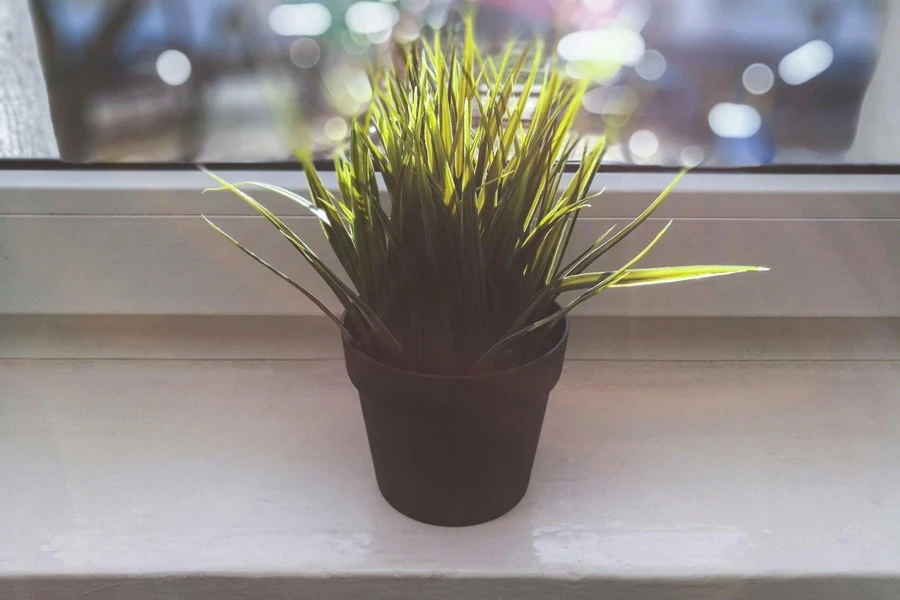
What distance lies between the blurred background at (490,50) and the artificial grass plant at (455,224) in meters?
0.18

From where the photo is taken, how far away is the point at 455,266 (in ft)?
1.37

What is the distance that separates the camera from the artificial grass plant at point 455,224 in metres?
0.40

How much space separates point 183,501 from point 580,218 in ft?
1.19

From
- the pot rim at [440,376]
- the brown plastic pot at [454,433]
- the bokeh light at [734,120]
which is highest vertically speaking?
the bokeh light at [734,120]

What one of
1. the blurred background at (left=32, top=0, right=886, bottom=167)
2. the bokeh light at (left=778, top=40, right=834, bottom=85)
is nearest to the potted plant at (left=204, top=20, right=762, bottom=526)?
the blurred background at (left=32, top=0, right=886, bottom=167)

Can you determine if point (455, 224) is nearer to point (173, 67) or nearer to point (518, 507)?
point (518, 507)

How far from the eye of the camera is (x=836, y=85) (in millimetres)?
659

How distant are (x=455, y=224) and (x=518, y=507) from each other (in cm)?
21

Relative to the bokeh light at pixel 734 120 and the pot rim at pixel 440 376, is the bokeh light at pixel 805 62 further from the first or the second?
the pot rim at pixel 440 376

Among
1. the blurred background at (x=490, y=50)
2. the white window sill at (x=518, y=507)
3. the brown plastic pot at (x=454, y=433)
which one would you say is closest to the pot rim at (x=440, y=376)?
the brown plastic pot at (x=454, y=433)

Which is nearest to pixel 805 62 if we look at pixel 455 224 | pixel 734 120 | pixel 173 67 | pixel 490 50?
pixel 734 120

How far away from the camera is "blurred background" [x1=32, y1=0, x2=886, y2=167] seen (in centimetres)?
61

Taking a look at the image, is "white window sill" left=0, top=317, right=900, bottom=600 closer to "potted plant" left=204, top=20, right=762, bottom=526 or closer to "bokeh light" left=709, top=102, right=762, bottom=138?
"potted plant" left=204, top=20, right=762, bottom=526

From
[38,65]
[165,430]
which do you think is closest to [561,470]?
[165,430]
